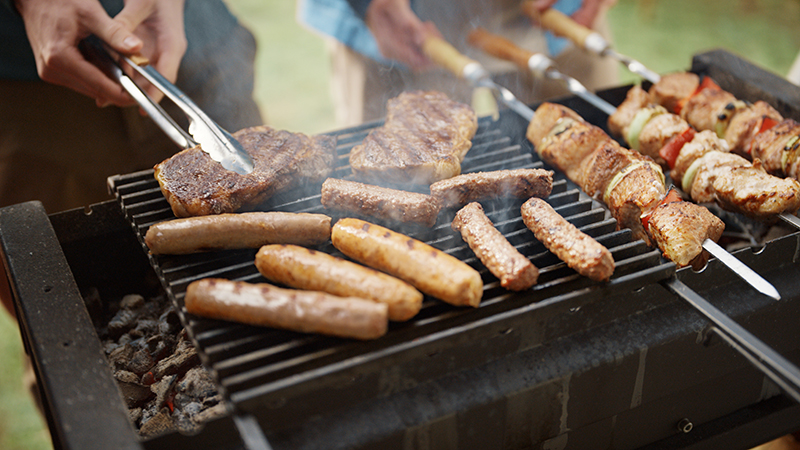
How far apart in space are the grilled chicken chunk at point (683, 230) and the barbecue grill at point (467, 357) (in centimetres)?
12

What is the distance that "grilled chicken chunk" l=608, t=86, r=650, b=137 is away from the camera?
3.36 meters

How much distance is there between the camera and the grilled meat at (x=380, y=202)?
233 cm

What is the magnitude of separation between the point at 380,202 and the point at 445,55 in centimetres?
182

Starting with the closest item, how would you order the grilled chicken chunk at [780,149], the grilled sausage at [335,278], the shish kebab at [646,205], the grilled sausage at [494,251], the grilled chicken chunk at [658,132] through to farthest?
the grilled sausage at [335,278] → the grilled sausage at [494,251] → the shish kebab at [646,205] → the grilled chicken chunk at [780,149] → the grilled chicken chunk at [658,132]

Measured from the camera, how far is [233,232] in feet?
7.38

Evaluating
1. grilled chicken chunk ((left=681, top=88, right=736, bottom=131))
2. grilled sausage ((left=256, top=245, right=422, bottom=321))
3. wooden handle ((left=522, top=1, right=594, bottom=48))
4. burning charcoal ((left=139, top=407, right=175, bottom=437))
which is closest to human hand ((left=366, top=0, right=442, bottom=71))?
wooden handle ((left=522, top=1, right=594, bottom=48))

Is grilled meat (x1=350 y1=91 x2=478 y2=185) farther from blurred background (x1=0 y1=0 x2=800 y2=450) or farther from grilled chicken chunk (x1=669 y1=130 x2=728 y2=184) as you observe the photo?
blurred background (x1=0 y1=0 x2=800 y2=450)

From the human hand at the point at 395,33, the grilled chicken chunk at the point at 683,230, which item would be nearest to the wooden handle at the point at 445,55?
the human hand at the point at 395,33

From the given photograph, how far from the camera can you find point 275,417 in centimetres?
181

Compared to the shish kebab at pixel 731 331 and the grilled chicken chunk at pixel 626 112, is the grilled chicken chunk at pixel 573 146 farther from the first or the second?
the grilled chicken chunk at pixel 626 112

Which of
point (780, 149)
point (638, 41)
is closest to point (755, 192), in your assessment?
point (780, 149)

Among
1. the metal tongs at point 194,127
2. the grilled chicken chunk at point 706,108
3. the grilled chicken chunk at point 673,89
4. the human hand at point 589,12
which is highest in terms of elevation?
the human hand at point 589,12

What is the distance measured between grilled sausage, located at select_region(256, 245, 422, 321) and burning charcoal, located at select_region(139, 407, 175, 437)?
0.75 meters

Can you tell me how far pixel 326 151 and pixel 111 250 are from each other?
121 cm
